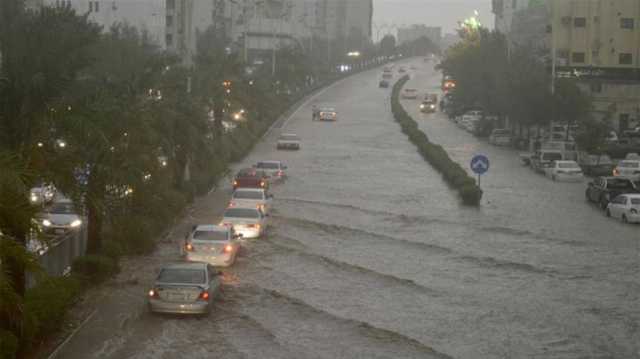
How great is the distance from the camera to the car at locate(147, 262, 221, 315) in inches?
748

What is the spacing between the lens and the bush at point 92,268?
73.8 feet

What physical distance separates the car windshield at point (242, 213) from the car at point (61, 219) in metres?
4.20

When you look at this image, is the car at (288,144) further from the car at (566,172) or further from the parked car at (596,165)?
the car at (566,172)

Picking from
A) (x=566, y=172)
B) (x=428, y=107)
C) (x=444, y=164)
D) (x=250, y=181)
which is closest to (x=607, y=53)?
(x=428, y=107)

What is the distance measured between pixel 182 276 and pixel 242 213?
11.4 meters

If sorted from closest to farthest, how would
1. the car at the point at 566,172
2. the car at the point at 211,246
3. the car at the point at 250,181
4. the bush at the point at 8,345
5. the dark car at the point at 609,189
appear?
the bush at the point at 8,345, the car at the point at 211,246, the dark car at the point at 609,189, the car at the point at 250,181, the car at the point at 566,172

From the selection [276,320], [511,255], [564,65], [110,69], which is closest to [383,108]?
[564,65]

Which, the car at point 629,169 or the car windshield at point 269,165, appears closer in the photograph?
the car windshield at point 269,165

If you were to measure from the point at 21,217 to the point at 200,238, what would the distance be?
13.4 metres

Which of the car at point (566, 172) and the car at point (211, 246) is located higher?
the car at point (566, 172)

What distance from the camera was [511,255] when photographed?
29312 millimetres

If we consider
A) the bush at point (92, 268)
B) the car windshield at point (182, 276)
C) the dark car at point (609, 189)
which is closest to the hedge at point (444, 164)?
the dark car at point (609, 189)

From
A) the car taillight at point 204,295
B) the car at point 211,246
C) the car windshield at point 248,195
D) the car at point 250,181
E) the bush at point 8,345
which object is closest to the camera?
the bush at point 8,345

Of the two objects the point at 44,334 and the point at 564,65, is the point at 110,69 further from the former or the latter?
the point at 564,65
